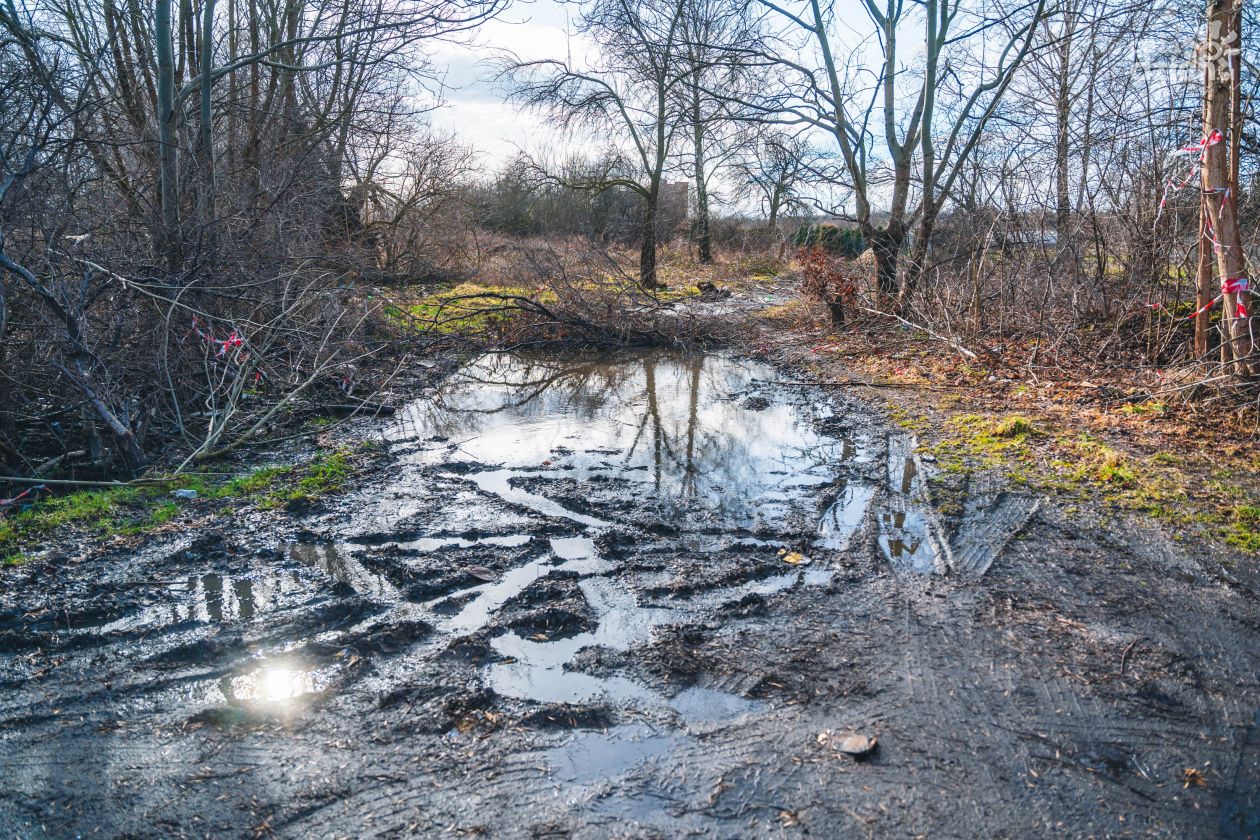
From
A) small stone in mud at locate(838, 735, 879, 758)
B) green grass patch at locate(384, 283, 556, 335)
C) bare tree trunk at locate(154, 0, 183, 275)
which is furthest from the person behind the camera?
green grass patch at locate(384, 283, 556, 335)

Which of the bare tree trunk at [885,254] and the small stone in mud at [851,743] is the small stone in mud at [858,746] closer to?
the small stone in mud at [851,743]

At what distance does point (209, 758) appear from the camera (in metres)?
3.06

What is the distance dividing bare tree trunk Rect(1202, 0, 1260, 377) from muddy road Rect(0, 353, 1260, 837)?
2.63 meters

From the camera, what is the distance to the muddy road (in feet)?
9.11

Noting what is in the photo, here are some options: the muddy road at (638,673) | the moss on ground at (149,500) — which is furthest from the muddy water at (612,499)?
the moss on ground at (149,500)

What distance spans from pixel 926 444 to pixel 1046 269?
426 cm

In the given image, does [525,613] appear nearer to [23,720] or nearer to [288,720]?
[288,720]

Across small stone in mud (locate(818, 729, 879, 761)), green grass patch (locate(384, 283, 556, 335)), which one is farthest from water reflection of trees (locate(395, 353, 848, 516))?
small stone in mud (locate(818, 729, 879, 761))

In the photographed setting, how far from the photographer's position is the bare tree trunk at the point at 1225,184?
21.6 feet

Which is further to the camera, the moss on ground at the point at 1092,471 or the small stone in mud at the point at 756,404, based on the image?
the small stone in mud at the point at 756,404

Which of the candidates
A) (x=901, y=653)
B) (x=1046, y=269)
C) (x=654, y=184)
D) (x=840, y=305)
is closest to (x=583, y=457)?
(x=901, y=653)

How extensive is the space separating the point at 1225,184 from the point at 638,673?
6.45 metres

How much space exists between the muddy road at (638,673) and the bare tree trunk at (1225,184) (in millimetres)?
2627

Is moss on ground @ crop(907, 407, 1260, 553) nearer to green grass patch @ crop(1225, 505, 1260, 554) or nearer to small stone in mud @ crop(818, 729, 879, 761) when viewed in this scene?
green grass patch @ crop(1225, 505, 1260, 554)
